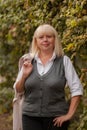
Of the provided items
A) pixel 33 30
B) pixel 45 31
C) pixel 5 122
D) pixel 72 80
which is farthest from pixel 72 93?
pixel 5 122

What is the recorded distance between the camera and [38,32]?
4.91m

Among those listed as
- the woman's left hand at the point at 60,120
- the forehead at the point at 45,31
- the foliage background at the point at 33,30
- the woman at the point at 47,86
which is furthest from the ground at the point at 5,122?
the forehead at the point at 45,31

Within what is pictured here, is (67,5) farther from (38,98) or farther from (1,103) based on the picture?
(1,103)

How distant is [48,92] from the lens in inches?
188

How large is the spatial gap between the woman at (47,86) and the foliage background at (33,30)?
1.12 meters

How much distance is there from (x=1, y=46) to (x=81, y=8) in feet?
13.0

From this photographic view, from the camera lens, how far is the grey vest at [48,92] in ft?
15.7

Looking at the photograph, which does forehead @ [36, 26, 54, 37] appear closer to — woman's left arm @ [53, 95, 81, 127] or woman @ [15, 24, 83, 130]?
woman @ [15, 24, 83, 130]

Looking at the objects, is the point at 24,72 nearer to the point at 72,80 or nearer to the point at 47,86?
the point at 47,86

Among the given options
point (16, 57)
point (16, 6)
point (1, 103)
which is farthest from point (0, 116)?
point (16, 6)

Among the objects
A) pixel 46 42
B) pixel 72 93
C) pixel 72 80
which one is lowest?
pixel 72 93

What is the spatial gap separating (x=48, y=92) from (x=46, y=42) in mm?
490

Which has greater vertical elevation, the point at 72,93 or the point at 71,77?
the point at 71,77

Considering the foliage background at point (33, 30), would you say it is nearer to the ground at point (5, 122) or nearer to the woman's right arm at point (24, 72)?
the ground at point (5, 122)
